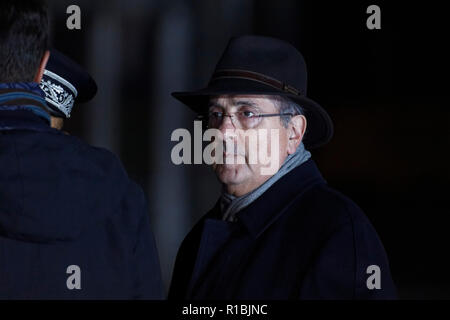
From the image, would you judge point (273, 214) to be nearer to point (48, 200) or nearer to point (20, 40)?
point (48, 200)

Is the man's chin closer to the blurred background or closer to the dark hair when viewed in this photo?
the dark hair

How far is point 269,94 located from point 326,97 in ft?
18.1

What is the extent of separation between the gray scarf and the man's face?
3cm

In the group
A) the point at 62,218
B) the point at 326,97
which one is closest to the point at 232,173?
the point at 62,218

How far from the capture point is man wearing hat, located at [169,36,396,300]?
2.79 metres

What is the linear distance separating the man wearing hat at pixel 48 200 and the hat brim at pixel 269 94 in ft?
2.50

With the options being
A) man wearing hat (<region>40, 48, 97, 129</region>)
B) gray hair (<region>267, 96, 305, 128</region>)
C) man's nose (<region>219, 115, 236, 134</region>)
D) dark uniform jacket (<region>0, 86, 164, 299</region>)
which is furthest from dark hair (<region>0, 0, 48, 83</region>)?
gray hair (<region>267, 96, 305, 128</region>)

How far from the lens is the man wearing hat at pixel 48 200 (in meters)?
2.37

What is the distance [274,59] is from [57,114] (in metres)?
0.87

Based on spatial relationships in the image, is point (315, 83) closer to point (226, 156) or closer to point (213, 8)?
point (213, 8)

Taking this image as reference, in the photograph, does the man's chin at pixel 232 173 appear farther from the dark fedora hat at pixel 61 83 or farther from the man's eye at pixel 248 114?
the dark fedora hat at pixel 61 83

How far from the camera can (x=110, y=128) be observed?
9.19 metres
